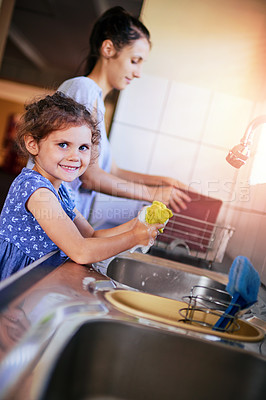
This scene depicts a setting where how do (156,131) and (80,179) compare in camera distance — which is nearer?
(80,179)

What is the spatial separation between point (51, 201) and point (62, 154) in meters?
0.12

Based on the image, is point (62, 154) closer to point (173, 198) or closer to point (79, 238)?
point (79, 238)

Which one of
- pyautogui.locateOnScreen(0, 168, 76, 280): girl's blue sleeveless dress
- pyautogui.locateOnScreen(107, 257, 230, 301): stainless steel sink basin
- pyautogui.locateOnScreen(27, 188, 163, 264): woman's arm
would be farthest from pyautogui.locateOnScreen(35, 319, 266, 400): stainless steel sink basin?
pyautogui.locateOnScreen(107, 257, 230, 301): stainless steel sink basin

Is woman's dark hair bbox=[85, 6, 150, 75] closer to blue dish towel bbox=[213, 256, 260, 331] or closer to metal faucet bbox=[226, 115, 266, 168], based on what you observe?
metal faucet bbox=[226, 115, 266, 168]

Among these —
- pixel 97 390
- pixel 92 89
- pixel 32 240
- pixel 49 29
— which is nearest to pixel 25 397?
pixel 97 390

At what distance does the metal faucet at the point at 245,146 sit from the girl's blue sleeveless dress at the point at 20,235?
18.3 inches

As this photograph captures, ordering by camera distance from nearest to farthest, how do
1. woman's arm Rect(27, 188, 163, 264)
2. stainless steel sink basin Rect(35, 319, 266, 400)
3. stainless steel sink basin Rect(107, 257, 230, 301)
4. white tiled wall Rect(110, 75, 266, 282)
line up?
stainless steel sink basin Rect(35, 319, 266, 400)
woman's arm Rect(27, 188, 163, 264)
stainless steel sink basin Rect(107, 257, 230, 301)
white tiled wall Rect(110, 75, 266, 282)

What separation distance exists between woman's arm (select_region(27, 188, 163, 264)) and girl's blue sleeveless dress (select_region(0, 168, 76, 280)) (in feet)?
0.18

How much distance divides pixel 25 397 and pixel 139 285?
0.74 meters

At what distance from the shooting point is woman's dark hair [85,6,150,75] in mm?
1193

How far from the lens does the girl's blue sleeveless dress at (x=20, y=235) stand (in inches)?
32.0

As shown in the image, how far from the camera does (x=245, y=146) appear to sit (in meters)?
0.98

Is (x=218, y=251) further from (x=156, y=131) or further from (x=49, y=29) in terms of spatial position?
(x=49, y=29)

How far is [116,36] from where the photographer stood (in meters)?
1.19
